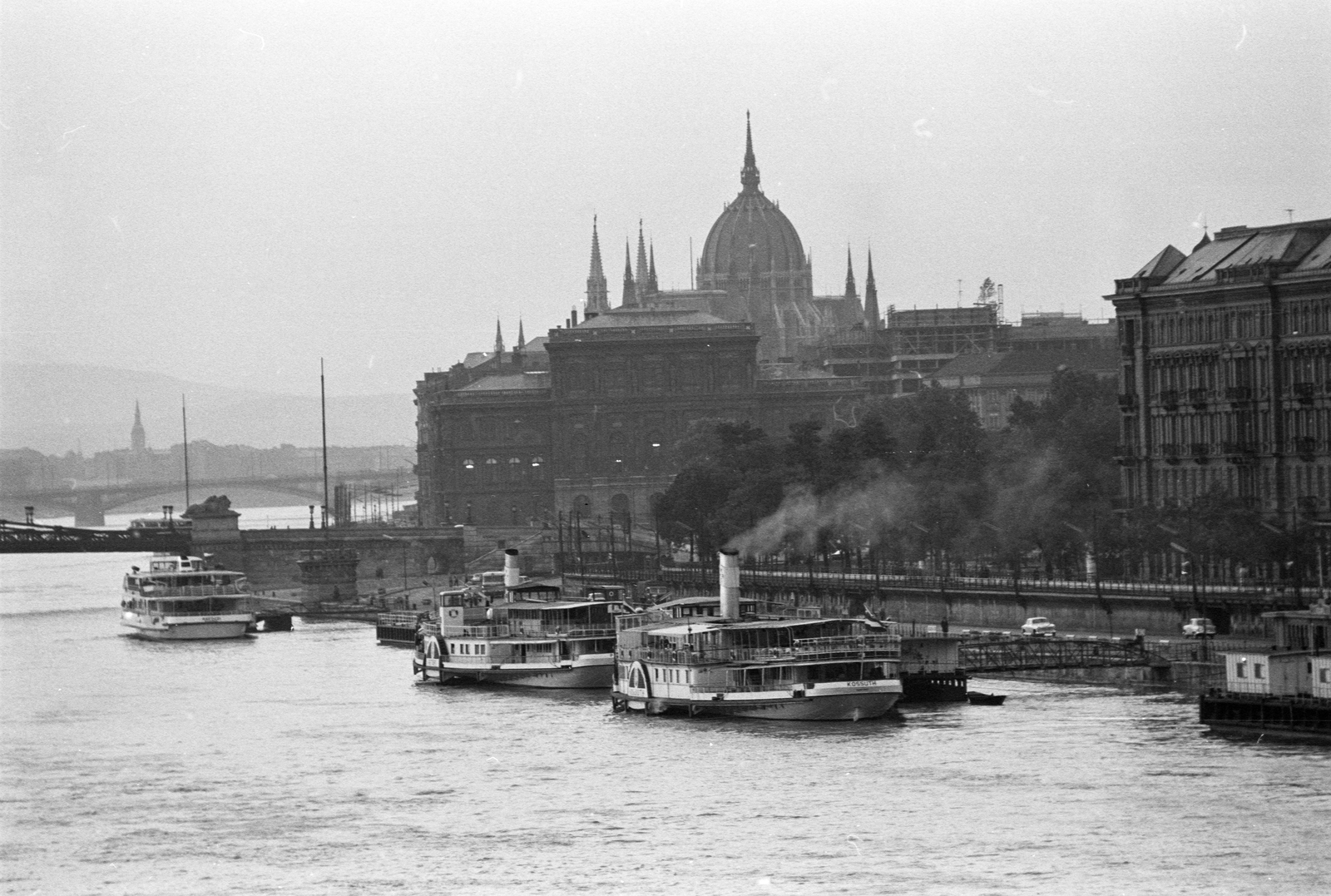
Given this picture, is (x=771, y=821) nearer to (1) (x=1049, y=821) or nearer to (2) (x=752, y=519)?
(1) (x=1049, y=821)

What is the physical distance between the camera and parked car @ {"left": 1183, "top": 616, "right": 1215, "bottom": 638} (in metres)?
99.7

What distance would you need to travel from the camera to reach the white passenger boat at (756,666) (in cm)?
9000

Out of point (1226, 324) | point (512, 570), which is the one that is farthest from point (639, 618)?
point (1226, 324)

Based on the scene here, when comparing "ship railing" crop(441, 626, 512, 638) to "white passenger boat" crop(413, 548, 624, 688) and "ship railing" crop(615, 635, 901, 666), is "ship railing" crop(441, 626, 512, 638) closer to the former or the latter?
"white passenger boat" crop(413, 548, 624, 688)

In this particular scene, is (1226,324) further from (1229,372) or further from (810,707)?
(810,707)

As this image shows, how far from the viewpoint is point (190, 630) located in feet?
456

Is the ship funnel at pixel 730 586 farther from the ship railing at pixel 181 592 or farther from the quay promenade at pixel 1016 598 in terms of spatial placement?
the ship railing at pixel 181 592

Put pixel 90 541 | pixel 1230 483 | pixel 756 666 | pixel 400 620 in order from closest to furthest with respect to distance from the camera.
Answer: pixel 756 666, pixel 1230 483, pixel 400 620, pixel 90 541

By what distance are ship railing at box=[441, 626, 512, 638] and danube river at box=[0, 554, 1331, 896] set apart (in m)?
7.44

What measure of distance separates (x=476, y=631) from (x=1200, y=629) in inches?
886

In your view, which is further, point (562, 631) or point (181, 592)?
point (181, 592)

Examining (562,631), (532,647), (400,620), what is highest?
(400,620)

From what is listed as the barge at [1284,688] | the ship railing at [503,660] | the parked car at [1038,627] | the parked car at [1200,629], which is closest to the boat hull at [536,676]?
the ship railing at [503,660]

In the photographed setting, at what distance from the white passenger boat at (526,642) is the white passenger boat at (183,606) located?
2787 cm
